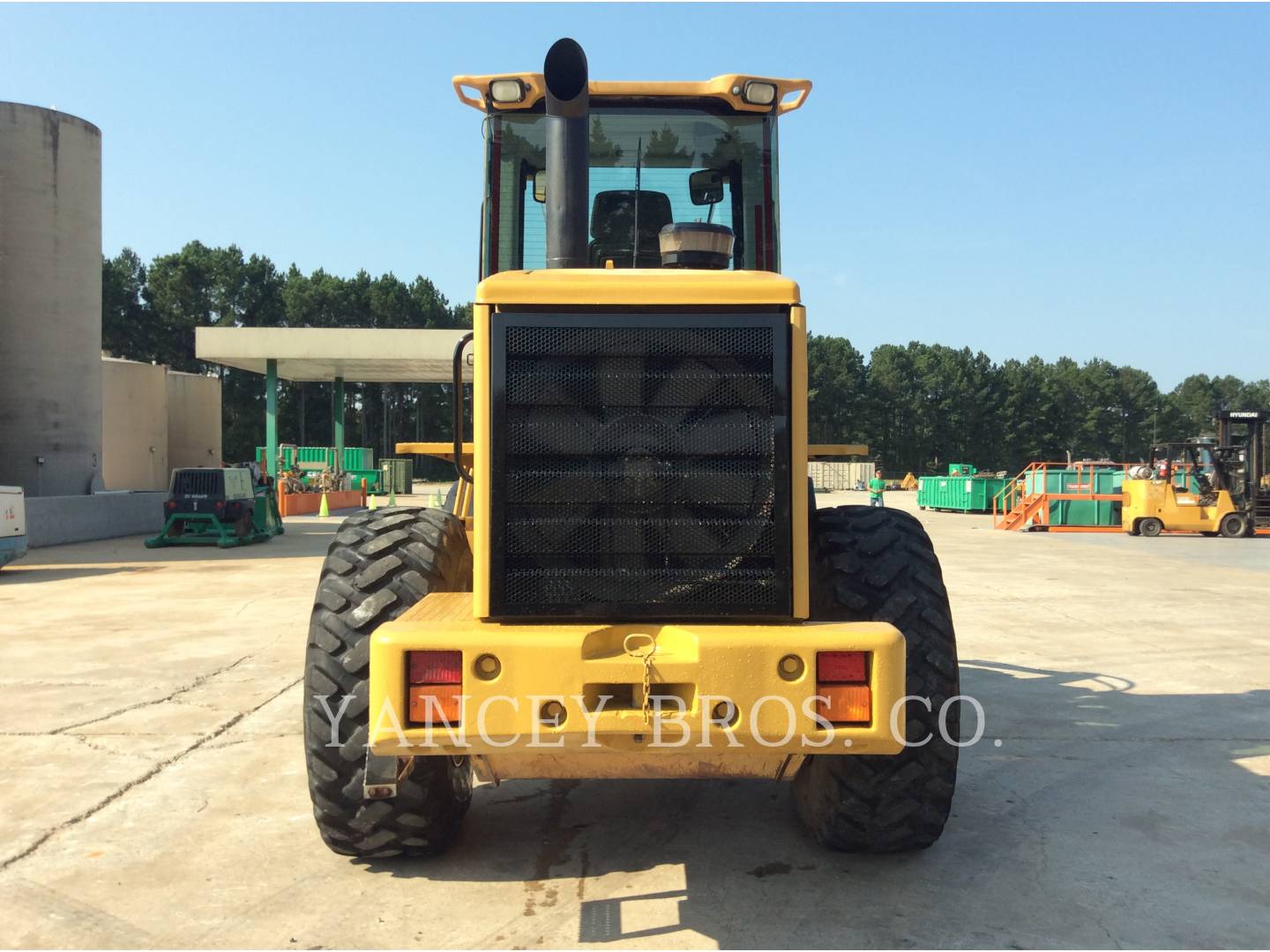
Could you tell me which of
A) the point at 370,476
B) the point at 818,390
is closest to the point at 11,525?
the point at 370,476

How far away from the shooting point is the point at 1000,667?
8.03 meters

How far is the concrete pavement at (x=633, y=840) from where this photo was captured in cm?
345

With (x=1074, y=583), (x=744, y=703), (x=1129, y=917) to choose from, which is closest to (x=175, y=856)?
(x=744, y=703)

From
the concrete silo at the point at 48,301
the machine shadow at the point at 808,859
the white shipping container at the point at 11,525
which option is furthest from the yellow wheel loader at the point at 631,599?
the concrete silo at the point at 48,301

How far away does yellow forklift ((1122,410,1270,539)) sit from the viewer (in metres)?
23.6

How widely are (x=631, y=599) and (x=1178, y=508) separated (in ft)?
80.2

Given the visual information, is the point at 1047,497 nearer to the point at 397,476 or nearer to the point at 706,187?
the point at 706,187

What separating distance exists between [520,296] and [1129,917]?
2.96 metres

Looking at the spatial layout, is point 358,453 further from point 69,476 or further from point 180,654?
point 180,654

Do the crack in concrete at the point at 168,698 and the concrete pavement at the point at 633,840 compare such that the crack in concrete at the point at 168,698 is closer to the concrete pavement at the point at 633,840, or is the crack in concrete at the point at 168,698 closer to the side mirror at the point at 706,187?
the concrete pavement at the point at 633,840

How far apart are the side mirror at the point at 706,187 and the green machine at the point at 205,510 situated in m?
16.1

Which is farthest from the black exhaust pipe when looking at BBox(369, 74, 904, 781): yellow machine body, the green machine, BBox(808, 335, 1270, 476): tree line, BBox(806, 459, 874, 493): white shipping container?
BBox(808, 335, 1270, 476): tree line

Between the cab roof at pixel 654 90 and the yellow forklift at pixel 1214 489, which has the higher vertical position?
the cab roof at pixel 654 90

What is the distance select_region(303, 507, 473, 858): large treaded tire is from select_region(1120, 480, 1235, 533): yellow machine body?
24.0 metres
